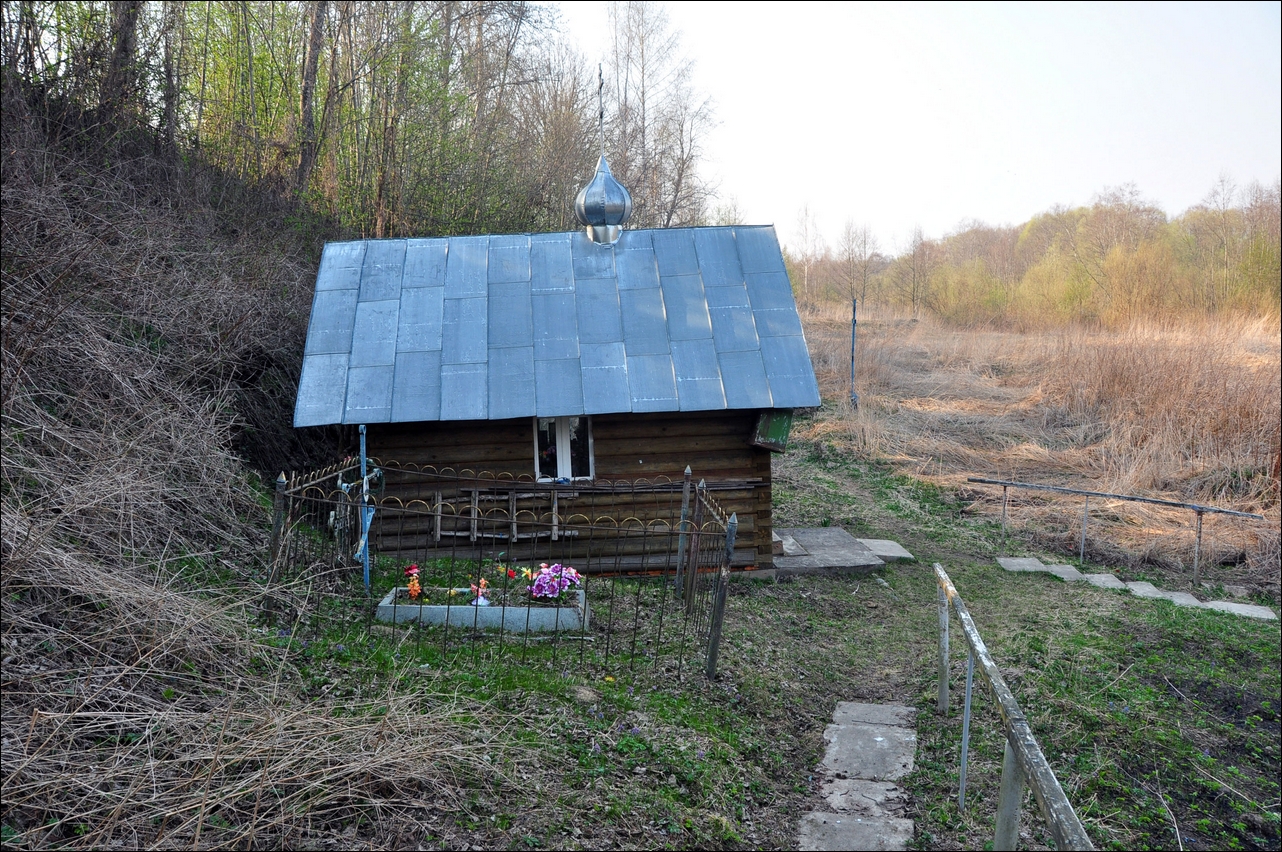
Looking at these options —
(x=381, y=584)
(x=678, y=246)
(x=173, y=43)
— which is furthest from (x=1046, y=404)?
(x=173, y=43)

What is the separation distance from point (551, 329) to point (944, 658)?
5268mm

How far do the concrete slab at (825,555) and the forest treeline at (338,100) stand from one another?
22.7 feet

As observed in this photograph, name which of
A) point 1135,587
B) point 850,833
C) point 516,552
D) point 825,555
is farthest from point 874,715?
point 1135,587

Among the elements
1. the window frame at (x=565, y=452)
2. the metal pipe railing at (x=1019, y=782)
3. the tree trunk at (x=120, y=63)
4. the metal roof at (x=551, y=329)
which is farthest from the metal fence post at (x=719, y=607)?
the tree trunk at (x=120, y=63)

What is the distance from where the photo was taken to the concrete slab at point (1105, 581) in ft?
32.7

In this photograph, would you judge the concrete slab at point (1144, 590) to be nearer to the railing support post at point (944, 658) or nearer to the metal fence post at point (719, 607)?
the railing support post at point (944, 658)

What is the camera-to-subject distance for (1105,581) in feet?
33.6

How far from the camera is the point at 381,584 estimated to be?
24.4 feet

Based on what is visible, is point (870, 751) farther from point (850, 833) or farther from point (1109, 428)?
point (1109, 428)

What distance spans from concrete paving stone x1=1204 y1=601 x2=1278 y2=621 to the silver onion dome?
7.89m

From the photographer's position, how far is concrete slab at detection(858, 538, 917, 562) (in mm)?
10578

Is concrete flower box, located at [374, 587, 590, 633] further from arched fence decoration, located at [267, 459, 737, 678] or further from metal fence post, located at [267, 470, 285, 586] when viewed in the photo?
metal fence post, located at [267, 470, 285, 586]

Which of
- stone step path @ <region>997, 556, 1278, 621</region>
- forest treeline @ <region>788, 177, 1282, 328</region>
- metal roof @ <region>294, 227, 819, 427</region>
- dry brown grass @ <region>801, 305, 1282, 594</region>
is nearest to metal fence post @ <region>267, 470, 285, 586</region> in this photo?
metal roof @ <region>294, 227, 819, 427</region>

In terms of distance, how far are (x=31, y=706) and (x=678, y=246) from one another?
24.9 feet
